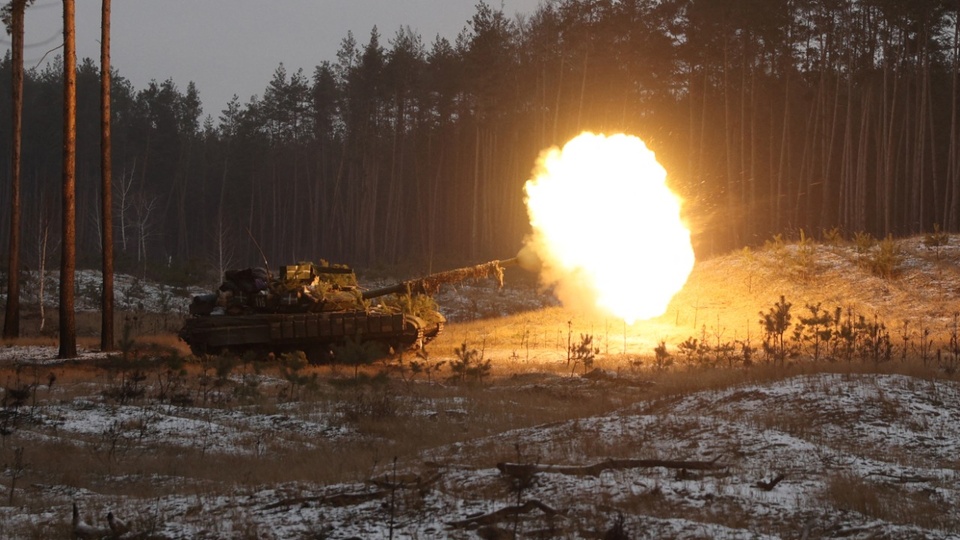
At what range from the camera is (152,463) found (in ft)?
35.6

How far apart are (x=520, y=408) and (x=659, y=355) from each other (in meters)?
5.53

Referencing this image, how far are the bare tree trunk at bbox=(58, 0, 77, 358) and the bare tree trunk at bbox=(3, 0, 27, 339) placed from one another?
385cm

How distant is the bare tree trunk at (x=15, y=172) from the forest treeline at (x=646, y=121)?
407cm

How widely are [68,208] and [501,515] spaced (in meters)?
17.4

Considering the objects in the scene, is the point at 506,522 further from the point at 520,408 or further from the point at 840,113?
the point at 840,113

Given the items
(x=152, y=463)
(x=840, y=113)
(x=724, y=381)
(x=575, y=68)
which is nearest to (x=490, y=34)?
(x=575, y=68)

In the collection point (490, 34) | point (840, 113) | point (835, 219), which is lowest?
point (835, 219)

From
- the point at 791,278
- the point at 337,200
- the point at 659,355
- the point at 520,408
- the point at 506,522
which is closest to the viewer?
the point at 506,522

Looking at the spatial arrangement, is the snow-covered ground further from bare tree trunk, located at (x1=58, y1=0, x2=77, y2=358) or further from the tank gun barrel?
the tank gun barrel

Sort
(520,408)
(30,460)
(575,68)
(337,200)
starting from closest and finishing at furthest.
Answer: (30,460) < (520,408) < (575,68) < (337,200)

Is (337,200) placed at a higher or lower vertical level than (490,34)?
lower

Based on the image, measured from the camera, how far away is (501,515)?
7543mm

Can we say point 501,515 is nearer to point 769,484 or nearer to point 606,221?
point 769,484

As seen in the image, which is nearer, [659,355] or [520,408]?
[520,408]
